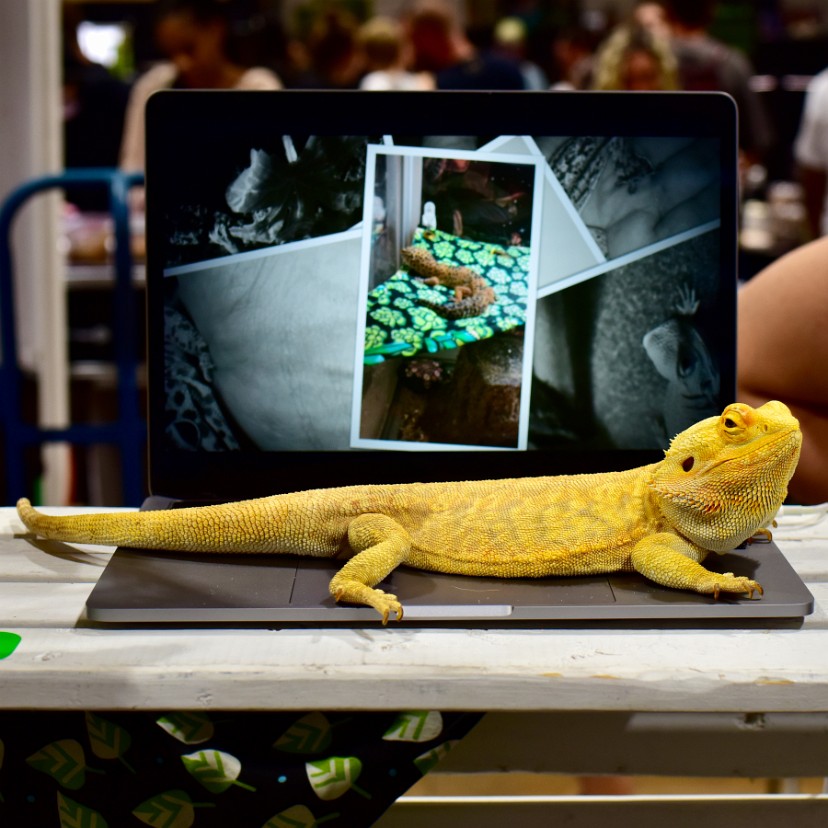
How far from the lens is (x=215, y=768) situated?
80 cm

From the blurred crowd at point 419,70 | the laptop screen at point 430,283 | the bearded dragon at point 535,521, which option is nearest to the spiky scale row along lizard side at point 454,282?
the laptop screen at point 430,283

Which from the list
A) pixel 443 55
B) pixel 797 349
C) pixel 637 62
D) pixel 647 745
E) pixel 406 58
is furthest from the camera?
pixel 406 58

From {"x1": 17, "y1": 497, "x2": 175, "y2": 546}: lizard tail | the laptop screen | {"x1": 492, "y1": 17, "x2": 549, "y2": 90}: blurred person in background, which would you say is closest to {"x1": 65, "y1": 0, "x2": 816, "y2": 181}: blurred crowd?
{"x1": 492, "y1": 17, "x2": 549, "y2": 90}: blurred person in background

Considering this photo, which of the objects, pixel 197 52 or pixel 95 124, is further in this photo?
pixel 95 124

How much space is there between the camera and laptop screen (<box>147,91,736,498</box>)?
1008mm

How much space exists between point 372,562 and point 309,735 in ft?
0.44

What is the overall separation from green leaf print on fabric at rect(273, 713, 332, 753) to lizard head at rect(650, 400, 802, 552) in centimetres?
31

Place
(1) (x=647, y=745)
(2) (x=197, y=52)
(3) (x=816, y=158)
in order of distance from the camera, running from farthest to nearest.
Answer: (3) (x=816, y=158)
(2) (x=197, y=52)
(1) (x=647, y=745)

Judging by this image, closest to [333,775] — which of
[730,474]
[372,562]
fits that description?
[372,562]

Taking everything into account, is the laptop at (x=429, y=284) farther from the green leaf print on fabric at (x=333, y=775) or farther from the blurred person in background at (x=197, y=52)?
the blurred person in background at (x=197, y=52)

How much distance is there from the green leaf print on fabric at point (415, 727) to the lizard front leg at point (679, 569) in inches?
7.8

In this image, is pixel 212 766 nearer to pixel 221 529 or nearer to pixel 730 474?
pixel 221 529

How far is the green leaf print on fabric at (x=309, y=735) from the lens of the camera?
81 centimetres

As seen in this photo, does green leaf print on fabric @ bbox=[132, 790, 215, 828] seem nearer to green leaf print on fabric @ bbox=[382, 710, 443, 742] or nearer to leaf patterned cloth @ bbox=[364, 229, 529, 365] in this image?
green leaf print on fabric @ bbox=[382, 710, 443, 742]
